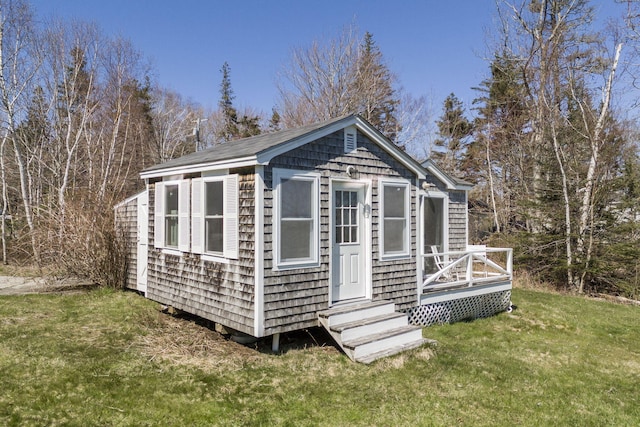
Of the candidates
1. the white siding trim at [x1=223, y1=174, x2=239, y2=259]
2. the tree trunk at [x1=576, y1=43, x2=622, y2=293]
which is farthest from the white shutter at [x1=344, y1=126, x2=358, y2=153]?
the tree trunk at [x1=576, y1=43, x2=622, y2=293]

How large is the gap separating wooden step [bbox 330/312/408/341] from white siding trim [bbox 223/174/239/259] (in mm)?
1910

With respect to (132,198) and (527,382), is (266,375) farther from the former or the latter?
(132,198)

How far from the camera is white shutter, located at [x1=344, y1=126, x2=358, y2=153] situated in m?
7.02

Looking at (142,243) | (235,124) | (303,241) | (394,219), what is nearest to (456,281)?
(394,219)

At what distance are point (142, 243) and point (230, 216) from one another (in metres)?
4.07

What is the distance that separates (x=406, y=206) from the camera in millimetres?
7867

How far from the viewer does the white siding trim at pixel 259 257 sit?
5879 mm

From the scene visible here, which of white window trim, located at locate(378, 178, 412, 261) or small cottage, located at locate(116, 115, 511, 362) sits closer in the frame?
small cottage, located at locate(116, 115, 511, 362)

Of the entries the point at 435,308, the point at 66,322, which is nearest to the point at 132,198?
the point at 66,322

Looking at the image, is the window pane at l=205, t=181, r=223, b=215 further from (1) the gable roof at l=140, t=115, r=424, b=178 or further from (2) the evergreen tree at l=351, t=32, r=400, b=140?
(2) the evergreen tree at l=351, t=32, r=400, b=140

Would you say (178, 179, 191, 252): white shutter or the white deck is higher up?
(178, 179, 191, 252): white shutter

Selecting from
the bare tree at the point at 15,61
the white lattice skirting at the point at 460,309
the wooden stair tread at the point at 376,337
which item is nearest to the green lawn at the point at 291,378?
the wooden stair tread at the point at 376,337

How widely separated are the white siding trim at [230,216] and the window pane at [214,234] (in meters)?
0.25

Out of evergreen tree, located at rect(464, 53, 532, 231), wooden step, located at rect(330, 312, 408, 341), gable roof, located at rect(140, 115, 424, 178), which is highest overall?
evergreen tree, located at rect(464, 53, 532, 231)
